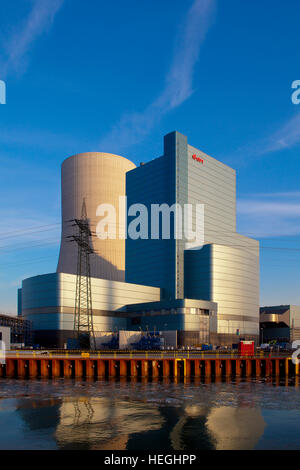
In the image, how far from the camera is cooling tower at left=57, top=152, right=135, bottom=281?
6821 inches

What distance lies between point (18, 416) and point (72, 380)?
22.3 meters

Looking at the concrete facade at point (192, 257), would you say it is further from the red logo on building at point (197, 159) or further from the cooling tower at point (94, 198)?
the cooling tower at point (94, 198)

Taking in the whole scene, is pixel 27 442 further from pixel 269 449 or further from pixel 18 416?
pixel 269 449

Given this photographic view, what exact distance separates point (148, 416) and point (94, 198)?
148 metres

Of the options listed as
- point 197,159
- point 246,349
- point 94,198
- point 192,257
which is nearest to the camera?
point 246,349

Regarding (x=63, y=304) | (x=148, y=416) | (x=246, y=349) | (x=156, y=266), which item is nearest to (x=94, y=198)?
(x=156, y=266)

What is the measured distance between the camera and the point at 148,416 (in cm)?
3309

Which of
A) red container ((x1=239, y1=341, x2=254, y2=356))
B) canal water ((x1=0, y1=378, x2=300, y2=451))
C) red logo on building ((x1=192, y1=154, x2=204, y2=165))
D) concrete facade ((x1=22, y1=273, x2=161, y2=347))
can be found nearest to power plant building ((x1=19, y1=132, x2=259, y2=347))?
concrete facade ((x1=22, y1=273, x2=161, y2=347))

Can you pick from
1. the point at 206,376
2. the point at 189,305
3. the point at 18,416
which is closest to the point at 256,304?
the point at 189,305

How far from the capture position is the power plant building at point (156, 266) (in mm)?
148000

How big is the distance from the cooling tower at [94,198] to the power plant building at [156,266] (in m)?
0.38

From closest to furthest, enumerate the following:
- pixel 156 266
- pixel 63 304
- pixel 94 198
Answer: pixel 63 304 → pixel 156 266 → pixel 94 198

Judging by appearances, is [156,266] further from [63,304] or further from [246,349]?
[246,349]

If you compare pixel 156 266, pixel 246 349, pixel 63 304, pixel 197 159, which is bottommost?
pixel 246 349
